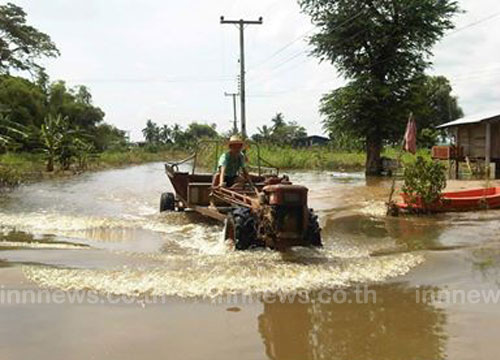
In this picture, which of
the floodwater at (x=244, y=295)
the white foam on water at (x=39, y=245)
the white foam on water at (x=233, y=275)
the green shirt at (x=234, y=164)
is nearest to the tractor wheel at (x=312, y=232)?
the floodwater at (x=244, y=295)

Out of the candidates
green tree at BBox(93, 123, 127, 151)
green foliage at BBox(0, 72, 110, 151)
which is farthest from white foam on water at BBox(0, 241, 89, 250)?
green tree at BBox(93, 123, 127, 151)

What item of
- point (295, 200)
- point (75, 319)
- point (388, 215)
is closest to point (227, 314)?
point (75, 319)

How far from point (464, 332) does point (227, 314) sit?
2.24m

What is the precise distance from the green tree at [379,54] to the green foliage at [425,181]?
1558 cm

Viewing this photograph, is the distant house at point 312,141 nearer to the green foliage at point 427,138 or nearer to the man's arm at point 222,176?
the green foliage at point 427,138

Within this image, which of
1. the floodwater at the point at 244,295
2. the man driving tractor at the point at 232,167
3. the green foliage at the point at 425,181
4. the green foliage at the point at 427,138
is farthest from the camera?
the green foliage at the point at 427,138

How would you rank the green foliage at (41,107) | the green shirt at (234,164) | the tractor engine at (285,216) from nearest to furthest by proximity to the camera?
1. the tractor engine at (285,216)
2. the green shirt at (234,164)
3. the green foliage at (41,107)

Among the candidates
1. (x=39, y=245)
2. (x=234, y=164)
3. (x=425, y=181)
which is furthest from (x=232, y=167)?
(x=425, y=181)

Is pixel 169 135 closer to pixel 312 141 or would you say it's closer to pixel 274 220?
pixel 312 141

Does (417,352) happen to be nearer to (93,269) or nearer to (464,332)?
(464,332)

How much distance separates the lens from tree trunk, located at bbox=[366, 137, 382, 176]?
29.7m

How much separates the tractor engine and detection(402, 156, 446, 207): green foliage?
227 inches

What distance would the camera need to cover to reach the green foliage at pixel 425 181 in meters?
12.9

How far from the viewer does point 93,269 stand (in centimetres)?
742
